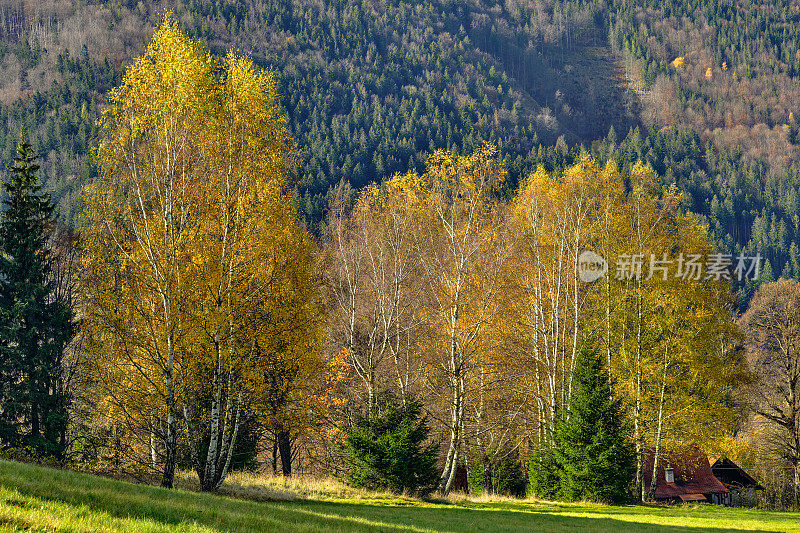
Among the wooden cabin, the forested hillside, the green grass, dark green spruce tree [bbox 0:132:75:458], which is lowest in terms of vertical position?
the wooden cabin

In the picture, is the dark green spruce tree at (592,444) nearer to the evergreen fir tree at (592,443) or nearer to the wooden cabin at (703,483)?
the evergreen fir tree at (592,443)

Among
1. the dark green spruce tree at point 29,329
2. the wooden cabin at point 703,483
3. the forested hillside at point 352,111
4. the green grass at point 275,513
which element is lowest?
the wooden cabin at point 703,483

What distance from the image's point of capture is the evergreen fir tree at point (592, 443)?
24.8 m

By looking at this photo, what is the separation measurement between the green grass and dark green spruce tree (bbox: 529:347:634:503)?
1.13 m

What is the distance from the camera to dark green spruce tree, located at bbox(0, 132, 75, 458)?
2531 centimetres

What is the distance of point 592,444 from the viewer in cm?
2486

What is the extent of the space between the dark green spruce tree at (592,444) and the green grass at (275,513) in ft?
3.70

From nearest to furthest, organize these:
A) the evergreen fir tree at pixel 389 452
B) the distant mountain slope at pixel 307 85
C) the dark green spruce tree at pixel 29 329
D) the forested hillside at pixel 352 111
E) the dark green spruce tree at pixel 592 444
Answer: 1. the evergreen fir tree at pixel 389 452
2. the dark green spruce tree at pixel 592 444
3. the dark green spruce tree at pixel 29 329
4. the distant mountain slope at pixel 307 85
5. the forested hillside at pixel 352 111

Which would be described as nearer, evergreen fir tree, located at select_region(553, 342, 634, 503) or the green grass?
the green grass

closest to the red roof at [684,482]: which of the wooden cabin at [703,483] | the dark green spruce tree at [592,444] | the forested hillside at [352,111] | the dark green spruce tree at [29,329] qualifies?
the wooden cabin at [703,483]

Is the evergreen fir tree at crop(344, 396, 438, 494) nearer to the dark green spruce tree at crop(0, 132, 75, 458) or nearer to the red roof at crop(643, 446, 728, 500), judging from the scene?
the dark green spruce tree at crop(0, 132, 75, 458)

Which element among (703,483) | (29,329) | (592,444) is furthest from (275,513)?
(703,483)

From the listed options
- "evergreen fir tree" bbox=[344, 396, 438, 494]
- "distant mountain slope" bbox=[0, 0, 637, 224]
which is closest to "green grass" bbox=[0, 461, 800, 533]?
"evergreen fir tree" bbox=[344, 396, 438, 494]

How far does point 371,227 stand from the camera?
33.1 metres
